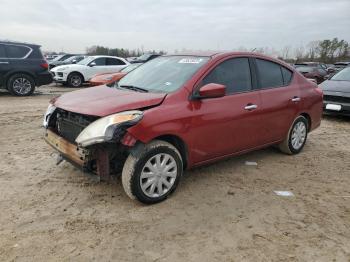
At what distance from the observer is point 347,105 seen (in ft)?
30.2

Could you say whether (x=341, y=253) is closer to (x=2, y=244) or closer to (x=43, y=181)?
(x=2, y=244)

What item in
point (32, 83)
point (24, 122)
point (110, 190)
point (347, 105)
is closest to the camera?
point (110, 190)

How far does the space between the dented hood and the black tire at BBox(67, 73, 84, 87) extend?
42.3 feet

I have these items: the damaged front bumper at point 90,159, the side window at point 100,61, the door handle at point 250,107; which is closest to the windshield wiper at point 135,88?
the damaged front bumper at point 90,159

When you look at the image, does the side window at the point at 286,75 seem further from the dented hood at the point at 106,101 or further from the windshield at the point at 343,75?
the windshield at the point at 343,75

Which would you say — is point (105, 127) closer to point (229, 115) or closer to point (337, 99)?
point (229, 115)

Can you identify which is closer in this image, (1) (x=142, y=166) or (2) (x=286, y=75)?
(1) (x=142, y=166)

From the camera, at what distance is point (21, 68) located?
12477 mm

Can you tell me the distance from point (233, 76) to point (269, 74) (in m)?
0.87

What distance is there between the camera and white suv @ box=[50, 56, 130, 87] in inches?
667

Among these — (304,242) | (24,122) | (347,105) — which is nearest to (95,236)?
(304,242)

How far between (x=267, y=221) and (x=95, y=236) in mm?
1706

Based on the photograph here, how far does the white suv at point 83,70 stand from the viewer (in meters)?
16.9

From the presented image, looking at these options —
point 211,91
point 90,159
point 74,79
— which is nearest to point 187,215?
point 90,159
